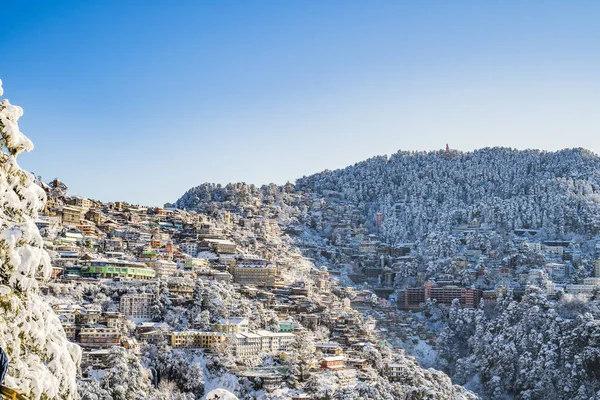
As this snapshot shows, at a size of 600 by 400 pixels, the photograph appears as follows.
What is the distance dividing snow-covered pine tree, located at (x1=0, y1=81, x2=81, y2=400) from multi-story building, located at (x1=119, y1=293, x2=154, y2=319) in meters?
41.6

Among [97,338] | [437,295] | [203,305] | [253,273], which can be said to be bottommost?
[437,295]

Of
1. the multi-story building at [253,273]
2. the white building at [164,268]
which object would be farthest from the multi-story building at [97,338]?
the multi-story building at [253,273]

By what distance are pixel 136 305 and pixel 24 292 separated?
42787 millimetres

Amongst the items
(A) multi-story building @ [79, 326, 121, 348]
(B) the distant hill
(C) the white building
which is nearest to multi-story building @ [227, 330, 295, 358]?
(A) multi-story building @ [79, 326, 121, 348]

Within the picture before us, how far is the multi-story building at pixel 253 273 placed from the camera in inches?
2559

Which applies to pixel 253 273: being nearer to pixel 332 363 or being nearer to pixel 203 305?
pixel 203 305

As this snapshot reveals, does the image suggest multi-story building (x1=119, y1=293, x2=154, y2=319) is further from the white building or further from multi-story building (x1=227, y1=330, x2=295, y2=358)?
the white building

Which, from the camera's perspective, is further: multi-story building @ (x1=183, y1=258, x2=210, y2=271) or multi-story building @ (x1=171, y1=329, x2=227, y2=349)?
multi-story building @ (x1=183, y1=258, x2=210, y2=271)

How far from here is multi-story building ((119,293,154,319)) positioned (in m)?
48.3

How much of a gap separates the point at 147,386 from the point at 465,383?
28.9 m

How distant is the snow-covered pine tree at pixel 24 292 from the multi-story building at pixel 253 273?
2247 inches

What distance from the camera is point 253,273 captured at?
65.6m

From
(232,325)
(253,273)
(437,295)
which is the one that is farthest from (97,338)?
(437,295)

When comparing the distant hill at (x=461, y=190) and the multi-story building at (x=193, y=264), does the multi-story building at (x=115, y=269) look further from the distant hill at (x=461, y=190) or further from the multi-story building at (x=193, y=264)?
the distant hill at (x=461, y=190)
